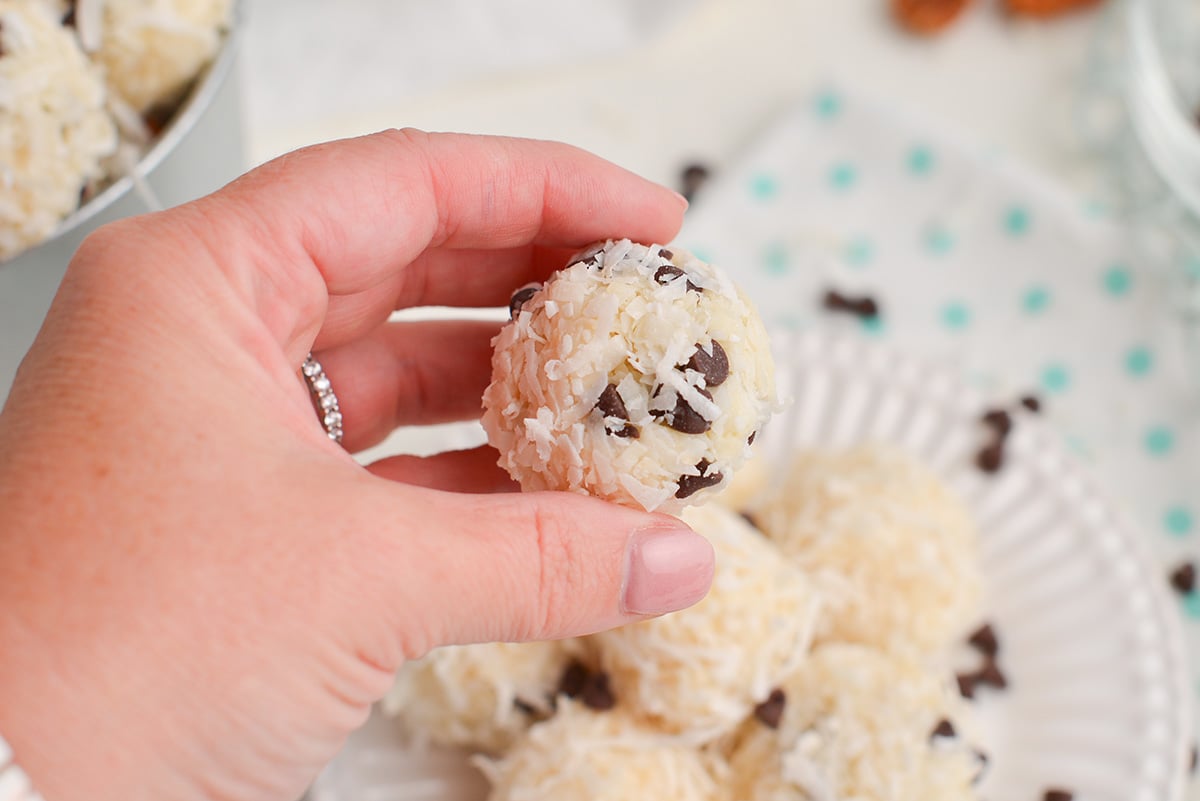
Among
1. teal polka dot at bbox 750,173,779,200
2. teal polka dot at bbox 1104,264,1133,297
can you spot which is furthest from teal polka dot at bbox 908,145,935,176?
teal polka dot at bbox 1104,264,1133,297

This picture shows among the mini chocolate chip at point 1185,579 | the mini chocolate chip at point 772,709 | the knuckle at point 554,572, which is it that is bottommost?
the mini chocolate chip at point 1185,579

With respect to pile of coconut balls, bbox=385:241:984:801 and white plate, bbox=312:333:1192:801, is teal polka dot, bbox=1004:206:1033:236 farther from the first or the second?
pile of coconut balls, bbox=385:241:984:801

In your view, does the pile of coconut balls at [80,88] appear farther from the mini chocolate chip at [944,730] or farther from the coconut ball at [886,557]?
the mini chocolate chip at [944,730]

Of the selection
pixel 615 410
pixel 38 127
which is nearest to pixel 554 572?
pixel 615 410

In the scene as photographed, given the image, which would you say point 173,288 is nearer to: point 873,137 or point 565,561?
point 565,561

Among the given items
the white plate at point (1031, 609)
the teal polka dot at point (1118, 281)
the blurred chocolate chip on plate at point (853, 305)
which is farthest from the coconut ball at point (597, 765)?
the teal polka dot at point (1118, 281)

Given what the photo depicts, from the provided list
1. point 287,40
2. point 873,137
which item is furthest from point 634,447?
point 287,40
